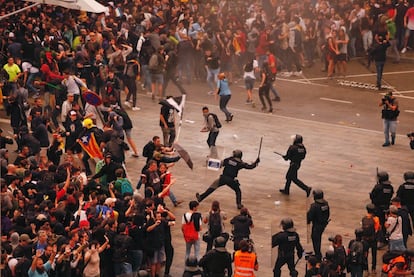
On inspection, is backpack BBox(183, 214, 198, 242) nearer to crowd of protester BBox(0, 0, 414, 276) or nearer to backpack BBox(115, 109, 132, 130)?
crowd of protester BBox(0, 0, 414, 276)

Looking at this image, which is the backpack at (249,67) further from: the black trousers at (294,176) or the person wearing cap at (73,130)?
the black trousers at (294,176)

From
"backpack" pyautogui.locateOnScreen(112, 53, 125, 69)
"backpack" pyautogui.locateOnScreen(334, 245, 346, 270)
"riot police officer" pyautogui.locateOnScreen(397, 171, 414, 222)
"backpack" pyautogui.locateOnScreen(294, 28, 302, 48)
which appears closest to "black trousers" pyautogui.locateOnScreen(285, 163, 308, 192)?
"riot police officer" pyautogui.locateOnScreen(397, 171, 414, 222)

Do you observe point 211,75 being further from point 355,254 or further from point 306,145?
point 355,254

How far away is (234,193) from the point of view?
93.7 ft

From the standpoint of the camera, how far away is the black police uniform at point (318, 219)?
24.0 m

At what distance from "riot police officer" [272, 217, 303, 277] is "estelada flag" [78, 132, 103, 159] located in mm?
6345

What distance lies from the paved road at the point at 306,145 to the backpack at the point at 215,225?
108cm

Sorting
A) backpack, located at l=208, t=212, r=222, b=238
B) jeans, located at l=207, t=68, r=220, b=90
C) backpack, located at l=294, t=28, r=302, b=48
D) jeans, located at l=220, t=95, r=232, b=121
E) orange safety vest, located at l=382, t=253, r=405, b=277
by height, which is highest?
backpack, located at l=294, t=28, r=302, b=48

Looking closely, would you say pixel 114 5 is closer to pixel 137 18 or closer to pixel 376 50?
pixel 137 18

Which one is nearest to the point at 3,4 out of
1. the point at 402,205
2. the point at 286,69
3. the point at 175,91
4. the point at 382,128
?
the point at 175,91

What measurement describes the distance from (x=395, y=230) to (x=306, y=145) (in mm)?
8612

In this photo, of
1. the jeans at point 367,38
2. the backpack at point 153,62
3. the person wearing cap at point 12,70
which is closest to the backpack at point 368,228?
the person wearing cap at point 12,70

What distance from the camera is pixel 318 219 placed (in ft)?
79.1

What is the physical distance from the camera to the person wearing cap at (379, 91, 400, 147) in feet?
102
